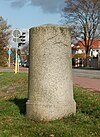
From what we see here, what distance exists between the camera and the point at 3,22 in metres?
65.3

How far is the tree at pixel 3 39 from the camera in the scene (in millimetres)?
61875

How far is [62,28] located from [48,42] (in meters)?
0.41

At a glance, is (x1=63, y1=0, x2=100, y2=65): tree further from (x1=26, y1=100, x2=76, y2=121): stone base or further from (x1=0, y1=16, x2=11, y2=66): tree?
(x1=26, y1=100, x2=76, y2=121): stone base

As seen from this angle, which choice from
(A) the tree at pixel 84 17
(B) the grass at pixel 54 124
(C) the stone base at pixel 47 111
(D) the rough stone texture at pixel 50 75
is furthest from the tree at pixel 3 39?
(C) the stone base at pixel 47 111

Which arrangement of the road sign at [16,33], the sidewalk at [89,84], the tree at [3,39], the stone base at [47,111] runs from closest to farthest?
the stone base at [47,111]
the sidewalk at [89,84]
the road sign at [16,33]
the tree at [3,39]

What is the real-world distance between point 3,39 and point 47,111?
55.9m

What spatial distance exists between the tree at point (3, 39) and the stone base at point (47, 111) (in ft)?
177

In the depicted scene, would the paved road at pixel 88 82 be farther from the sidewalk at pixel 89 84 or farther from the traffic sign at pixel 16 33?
the traffic sign at pixel 16 33

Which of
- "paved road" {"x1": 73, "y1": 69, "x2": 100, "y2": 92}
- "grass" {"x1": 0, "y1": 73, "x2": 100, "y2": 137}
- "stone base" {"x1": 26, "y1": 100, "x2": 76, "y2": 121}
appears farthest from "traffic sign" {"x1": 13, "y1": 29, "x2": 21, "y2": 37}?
"stone base" {"x1": 26, "y1": 100, "x2": 76, "y2": 121}

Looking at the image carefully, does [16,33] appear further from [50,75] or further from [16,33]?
[50,75]

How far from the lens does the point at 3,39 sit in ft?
207

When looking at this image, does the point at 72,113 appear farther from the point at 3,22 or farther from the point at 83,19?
the point at 83,19

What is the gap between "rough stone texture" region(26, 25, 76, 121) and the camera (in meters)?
7.95

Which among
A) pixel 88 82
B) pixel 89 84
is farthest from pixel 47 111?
pixel 88 82
